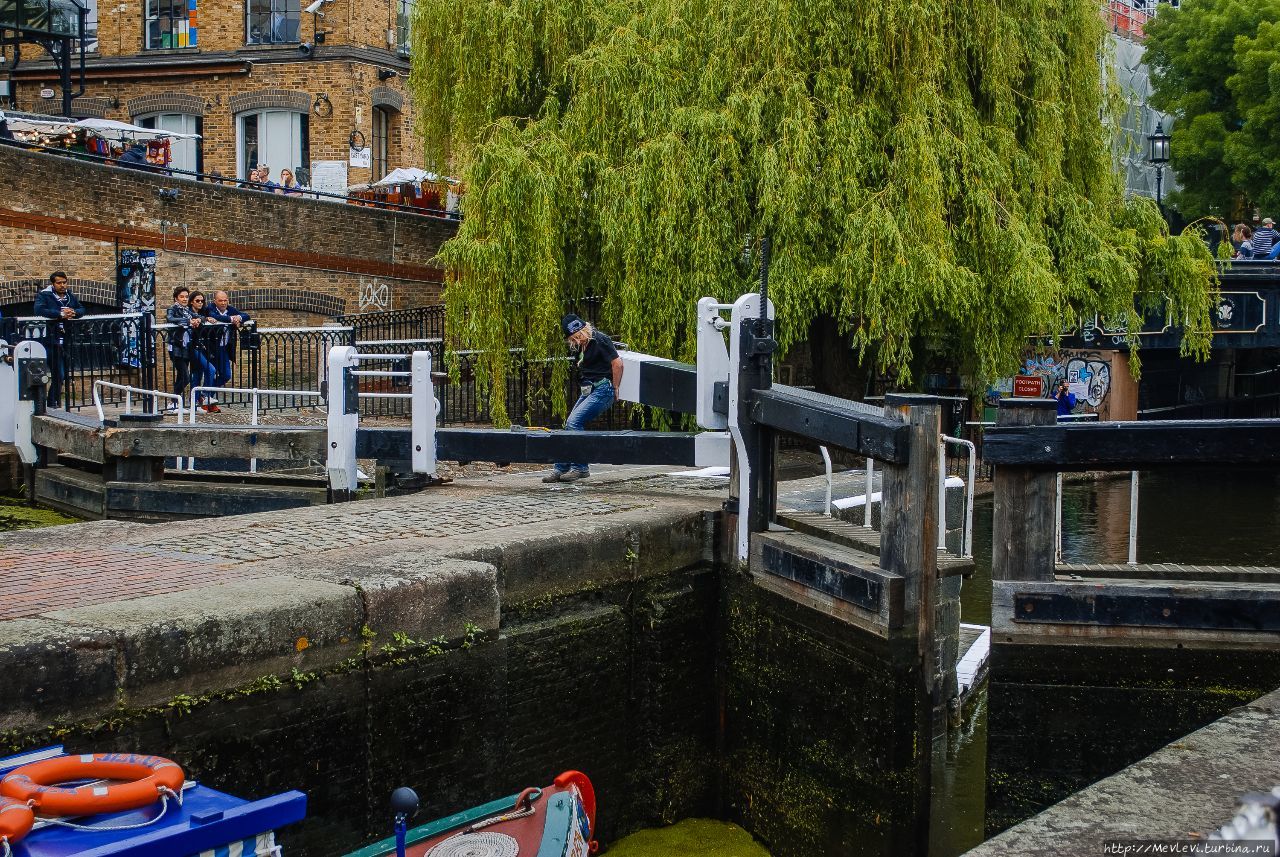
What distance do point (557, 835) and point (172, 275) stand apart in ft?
57.4

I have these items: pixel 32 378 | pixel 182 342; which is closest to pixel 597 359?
pixel 32 378

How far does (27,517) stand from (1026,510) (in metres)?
9.05

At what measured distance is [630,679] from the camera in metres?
8.00

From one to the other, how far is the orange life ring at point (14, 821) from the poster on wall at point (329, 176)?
23.9m

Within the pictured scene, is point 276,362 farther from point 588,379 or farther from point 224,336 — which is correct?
point 588,379

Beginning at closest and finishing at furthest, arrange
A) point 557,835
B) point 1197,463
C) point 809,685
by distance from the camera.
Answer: point 557,835 → point 1197,463 → point 809,685

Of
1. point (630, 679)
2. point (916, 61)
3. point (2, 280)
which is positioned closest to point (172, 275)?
point (2, 280)

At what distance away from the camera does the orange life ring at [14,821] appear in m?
4.09

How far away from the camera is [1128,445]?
21.2 ft

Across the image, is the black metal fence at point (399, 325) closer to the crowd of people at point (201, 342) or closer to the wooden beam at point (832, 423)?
the crowd of people at point (201, 342)

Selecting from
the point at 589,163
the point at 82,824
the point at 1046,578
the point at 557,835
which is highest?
the point at 589,163

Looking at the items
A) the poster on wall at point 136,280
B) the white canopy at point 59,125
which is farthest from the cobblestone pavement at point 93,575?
the white canopy at point 59,125

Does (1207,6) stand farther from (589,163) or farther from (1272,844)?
(1272,844)

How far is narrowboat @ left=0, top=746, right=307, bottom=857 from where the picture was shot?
4188mm
